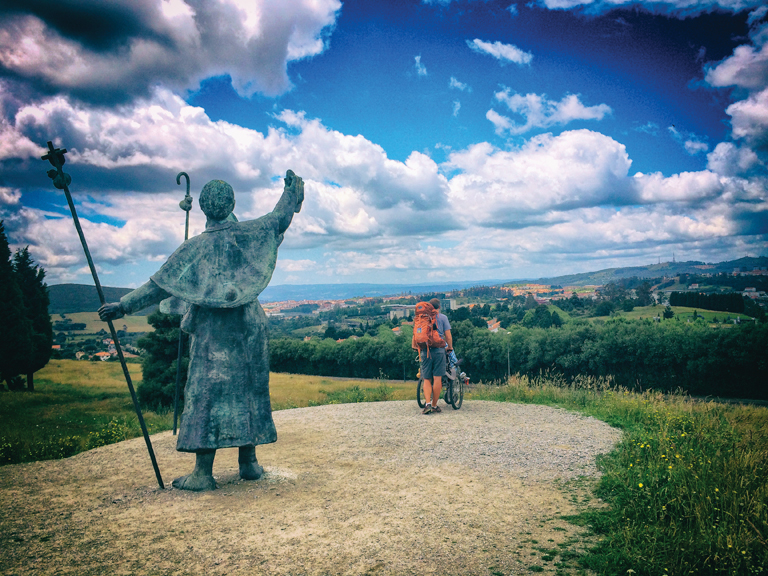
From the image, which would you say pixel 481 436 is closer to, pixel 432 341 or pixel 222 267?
pixel 432 341

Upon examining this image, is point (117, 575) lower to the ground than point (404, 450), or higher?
higher

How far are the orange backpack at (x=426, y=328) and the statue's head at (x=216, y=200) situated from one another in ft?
17.1

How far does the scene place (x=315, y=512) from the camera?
4.86m

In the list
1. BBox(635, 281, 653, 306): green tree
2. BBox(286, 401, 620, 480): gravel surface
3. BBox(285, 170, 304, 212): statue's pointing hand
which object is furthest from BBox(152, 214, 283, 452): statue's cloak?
BBox(635, 281, 653, 306): green tree

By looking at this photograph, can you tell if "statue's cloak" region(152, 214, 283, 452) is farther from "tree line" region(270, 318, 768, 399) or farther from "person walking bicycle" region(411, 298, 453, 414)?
"tree line" region(270, 318, 768, 399)

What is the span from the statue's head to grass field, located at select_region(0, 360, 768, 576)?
534cm

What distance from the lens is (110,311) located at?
5328 mm

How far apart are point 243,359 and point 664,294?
62.8 metres

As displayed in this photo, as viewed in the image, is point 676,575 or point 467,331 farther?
point 467,331

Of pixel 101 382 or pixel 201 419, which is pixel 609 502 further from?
pixel 101 382

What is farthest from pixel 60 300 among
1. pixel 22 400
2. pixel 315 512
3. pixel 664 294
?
pixel 664 294

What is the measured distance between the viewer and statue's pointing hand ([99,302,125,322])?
5.29 m

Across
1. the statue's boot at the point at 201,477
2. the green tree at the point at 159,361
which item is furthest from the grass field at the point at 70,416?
the statue's boot at the point at 201,477

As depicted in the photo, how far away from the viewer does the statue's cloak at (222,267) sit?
552 cm
